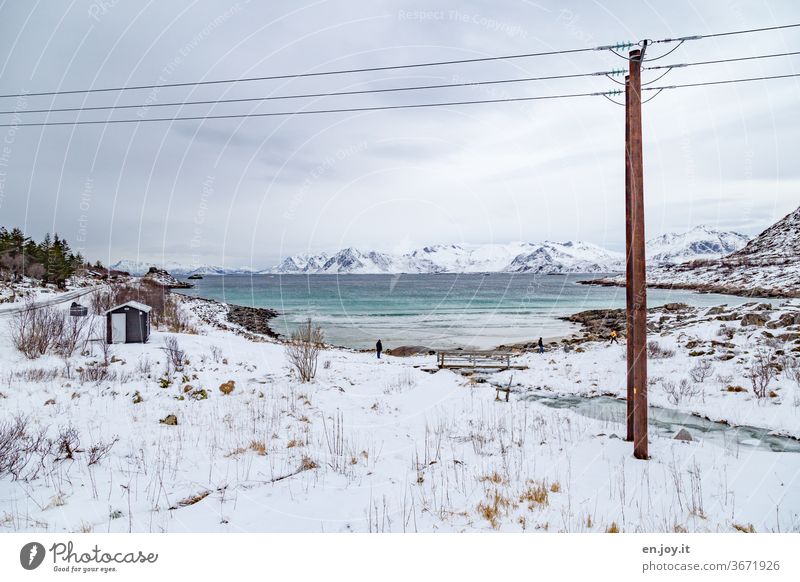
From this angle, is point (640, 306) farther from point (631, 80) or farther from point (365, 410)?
point (365, 410)

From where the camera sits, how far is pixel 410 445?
7.92 metres

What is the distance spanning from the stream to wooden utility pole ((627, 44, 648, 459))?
5.88ft

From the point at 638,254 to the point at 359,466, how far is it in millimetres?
5855

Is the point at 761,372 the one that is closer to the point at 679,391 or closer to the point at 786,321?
the point at 679,391

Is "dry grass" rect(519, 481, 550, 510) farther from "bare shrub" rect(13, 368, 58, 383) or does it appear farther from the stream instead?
"bare shrub" rect(13, 368, 58, 383)

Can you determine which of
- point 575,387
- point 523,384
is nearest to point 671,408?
point 575,387

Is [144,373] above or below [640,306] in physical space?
below

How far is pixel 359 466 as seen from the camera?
21.9 ft

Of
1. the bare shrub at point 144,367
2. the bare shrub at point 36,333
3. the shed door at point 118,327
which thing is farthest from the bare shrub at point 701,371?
the shed door at point 118,327

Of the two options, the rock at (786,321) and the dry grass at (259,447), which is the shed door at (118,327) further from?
the rock at (786,321)

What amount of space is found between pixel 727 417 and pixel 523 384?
6.52 metres

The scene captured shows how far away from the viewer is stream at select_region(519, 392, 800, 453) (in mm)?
7711

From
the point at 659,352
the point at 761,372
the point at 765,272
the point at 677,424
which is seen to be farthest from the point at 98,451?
the point at 765,272

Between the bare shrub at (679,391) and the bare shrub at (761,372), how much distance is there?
1.35 metres
